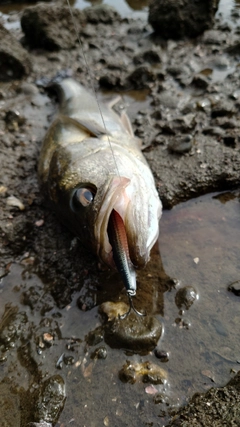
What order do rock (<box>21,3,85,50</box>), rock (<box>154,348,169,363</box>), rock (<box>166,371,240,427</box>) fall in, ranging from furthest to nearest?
rock (<box>21,3,85,50</box>) → rock (<box>154,348,169,363</box>) → rock (<box>166,371,240,427</box>)

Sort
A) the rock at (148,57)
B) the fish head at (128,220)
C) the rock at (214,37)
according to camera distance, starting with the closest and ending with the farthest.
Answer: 1. the fish head at (128,220)
2. the rock at (148,57)
3. the rock at (214,37)

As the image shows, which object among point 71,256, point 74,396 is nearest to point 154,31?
point 71,256

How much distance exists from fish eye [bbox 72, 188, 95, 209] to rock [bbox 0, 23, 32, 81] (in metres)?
4.72

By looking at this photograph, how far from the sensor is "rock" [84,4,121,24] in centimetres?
814

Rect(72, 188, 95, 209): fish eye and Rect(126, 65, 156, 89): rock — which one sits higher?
Rect(126, 65, 156, 89): rock

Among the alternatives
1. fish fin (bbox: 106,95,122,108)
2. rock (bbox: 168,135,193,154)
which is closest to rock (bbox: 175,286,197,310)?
rock (bbox: 168,135,193,154)

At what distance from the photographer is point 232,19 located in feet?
24.2

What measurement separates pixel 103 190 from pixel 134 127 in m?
2.48

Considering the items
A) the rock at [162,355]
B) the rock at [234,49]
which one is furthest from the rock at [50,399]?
the rock at [234,49]

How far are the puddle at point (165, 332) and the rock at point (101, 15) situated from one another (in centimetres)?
643

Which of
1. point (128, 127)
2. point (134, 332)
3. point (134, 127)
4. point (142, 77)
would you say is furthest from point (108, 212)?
point (142, 77)

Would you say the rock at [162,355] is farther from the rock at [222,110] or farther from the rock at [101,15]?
the rock at [101,15]

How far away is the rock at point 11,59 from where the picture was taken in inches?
255

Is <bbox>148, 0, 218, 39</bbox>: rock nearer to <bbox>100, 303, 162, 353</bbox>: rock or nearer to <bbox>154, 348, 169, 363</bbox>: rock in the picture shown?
<bbox>100, 303, 162, 353</bbox>: rock
